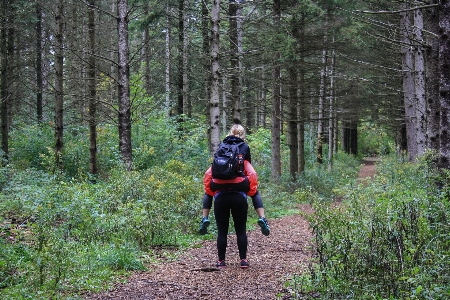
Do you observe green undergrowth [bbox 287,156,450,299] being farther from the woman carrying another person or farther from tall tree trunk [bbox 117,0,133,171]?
tall tree trunk [bbox 117,0,133,171]

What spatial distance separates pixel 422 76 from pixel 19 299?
1081 cm

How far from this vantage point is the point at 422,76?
11195 mm

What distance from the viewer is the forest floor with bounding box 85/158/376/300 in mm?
4699

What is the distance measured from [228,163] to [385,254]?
221 centimetres

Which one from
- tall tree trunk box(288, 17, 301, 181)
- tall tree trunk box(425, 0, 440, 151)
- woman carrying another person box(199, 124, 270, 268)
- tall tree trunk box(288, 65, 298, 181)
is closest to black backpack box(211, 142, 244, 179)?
woman carrying another person box(199, 124, 270, 268)

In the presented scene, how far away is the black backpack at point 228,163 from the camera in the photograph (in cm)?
546

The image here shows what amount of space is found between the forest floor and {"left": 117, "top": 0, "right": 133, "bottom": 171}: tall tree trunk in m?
4.22

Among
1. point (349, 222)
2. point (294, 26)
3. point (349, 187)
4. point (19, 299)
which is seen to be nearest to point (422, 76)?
point (294, 26)

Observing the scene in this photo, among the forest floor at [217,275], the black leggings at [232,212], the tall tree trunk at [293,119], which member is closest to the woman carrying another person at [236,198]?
the black leggings at [232,212]

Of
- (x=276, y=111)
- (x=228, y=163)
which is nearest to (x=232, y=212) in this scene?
(x=228, y=163)

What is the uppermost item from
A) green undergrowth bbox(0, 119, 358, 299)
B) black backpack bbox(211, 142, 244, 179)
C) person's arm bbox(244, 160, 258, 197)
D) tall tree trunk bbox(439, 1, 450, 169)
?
tall tree trunk bbox(439, 1, 450, 169)

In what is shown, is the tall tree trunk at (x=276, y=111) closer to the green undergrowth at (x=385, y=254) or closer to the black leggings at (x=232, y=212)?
the black leggings at (x=232, y=212)

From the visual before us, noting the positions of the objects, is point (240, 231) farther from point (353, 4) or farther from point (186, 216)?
point (353, 4)

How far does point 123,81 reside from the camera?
35.3 feet
